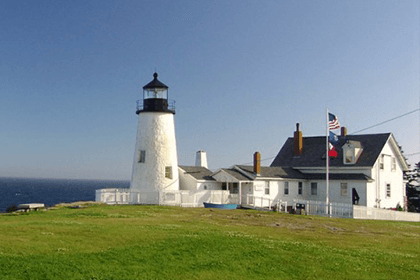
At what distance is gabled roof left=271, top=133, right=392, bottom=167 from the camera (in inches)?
1807

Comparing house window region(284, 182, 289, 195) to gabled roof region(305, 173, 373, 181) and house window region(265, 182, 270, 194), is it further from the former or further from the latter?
gabled roof region(305, 173, 373, 181)

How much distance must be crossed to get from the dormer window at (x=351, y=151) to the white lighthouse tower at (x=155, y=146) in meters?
19.0

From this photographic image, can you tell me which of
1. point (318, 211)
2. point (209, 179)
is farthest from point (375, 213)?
point (209, 179)

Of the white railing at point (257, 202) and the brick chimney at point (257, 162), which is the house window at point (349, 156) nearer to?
the white railing at point (257, 202)

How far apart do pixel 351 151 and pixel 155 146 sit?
21387 millimetres

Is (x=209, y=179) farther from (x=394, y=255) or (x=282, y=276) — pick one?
(x=282, y=276)

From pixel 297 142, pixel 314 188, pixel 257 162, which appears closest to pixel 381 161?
pixel 314 188

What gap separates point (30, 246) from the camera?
14.4 meters

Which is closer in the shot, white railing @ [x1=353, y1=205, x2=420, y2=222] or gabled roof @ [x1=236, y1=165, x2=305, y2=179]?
white railing @ [x1=353, y1=205, x2=420, y2=222]

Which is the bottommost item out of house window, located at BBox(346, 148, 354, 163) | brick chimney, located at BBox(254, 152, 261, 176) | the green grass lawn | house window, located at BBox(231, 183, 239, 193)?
the green grass lawn

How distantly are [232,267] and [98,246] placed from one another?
191 inches

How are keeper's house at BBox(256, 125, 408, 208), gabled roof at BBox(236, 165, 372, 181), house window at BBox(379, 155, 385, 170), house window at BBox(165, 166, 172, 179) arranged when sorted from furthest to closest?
house window at BBox(379, 155, 385, 170) → keeper's house at BBox(256, 125, 408, 208) → gabled roof at BBox(236, 165, 372, 181) → house window at BBox(165, 166, 172, 179)

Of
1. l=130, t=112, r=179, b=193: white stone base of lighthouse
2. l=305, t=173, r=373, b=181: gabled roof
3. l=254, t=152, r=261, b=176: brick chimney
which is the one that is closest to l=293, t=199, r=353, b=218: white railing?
l=254, t=152, r=261, b=176: brick chimney

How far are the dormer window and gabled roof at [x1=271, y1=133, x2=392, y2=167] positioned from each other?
1.32ft
